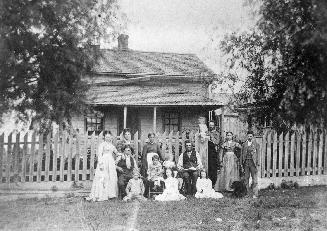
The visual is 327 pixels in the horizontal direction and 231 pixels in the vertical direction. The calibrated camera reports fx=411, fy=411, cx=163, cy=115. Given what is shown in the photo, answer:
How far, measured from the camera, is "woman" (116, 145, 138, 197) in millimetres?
10360

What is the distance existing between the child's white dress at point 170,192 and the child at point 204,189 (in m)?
0.56

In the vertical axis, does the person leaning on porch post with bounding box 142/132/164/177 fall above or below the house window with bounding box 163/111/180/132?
below

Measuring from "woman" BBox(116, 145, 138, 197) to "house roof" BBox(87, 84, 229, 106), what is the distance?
8.50m

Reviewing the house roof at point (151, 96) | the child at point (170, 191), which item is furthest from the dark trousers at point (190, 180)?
the house roof at point (151, 96)

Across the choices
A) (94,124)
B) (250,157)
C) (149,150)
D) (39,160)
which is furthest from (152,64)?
(39,160)

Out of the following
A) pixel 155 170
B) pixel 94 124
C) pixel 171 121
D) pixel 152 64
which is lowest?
pixel 155 170

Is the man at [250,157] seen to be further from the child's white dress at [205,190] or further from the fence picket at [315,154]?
the fence picket at [315,154]

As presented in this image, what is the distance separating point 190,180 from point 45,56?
5.79 m

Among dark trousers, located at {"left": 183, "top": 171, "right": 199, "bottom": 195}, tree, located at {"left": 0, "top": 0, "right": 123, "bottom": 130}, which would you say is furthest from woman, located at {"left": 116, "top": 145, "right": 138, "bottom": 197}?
tree, located at {"left": 0, "top": 0, "right": 123, "bottom": 130}

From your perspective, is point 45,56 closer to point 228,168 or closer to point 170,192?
point 170,192

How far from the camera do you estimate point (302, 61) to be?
12.2 meters

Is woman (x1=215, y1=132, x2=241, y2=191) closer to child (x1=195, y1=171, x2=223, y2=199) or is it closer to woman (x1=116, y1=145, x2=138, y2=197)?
child (x1=195, y1=171, x2=223, y2=199)

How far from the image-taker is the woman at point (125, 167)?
1036 centimetres

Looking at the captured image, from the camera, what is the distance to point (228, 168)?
1123cm
